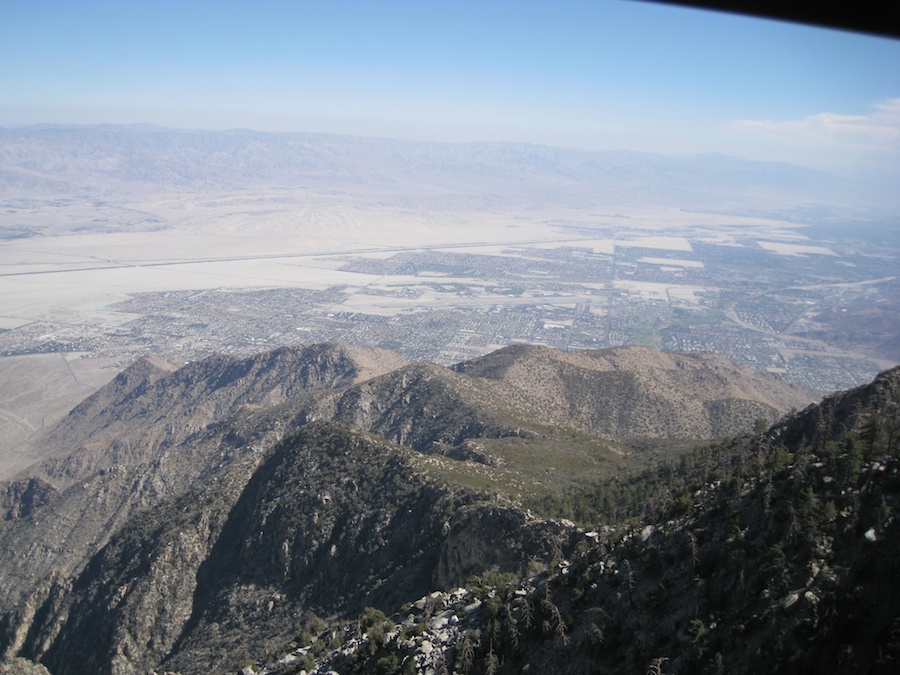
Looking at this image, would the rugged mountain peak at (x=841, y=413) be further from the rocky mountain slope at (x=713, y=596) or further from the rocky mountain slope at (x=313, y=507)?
the rocky mountain slope at (x=313, y=507)

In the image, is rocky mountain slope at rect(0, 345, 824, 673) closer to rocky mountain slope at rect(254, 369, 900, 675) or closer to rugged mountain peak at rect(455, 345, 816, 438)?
rugged mountain peak at rect(455, 345, 816, 438)

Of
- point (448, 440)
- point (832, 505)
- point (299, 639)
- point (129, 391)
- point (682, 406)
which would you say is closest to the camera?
point (832, 505)

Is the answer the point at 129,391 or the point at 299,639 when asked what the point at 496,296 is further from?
the point at 299,639

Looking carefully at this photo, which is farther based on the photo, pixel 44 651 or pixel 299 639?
pixel 44 651

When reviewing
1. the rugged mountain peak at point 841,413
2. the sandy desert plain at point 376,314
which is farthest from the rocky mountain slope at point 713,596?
the sandy desert plain at point 376,314

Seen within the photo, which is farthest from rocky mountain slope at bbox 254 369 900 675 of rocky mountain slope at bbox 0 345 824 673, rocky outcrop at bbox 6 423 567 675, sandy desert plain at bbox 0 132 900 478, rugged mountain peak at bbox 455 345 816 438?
sandy desert plain at bbox 0 132 900 478

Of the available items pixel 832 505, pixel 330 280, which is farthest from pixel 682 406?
pixel 330 280

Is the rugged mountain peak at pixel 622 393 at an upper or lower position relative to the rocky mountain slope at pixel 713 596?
lower

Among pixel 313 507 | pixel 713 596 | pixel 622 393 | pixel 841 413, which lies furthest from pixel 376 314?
pixel 713 596
